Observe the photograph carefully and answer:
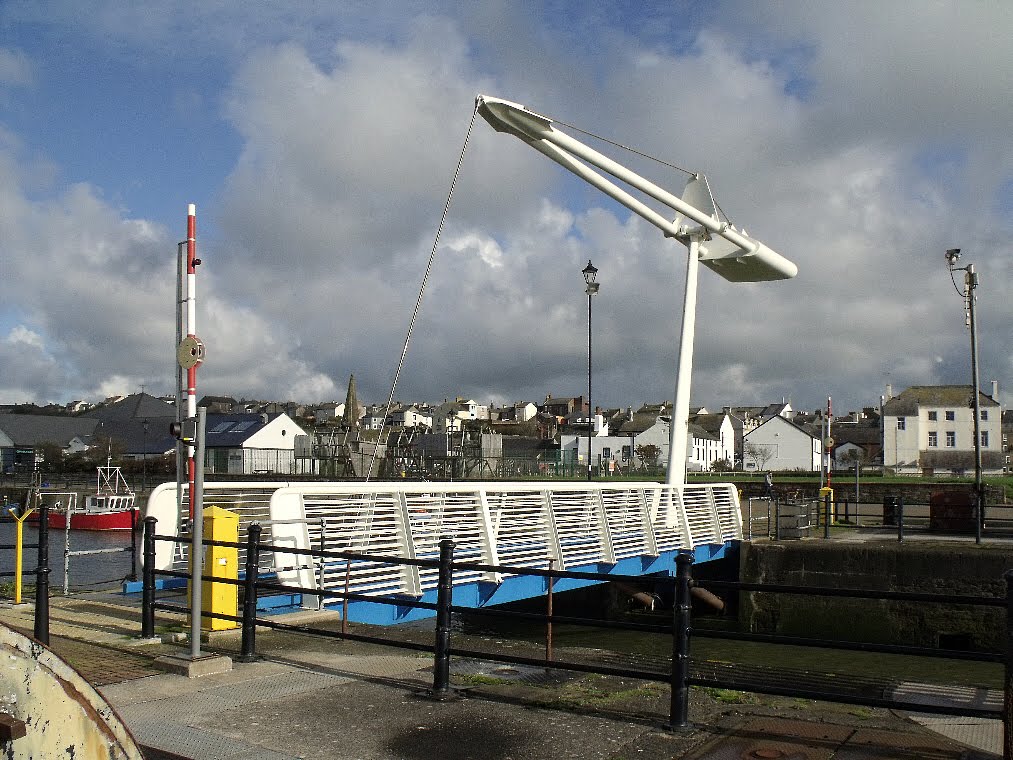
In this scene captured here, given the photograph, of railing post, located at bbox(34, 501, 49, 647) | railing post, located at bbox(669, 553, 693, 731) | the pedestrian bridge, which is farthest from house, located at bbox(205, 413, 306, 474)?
railing post, located at bbox(669, 553, 693, 731)

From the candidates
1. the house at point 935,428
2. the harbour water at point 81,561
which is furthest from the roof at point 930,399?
the harbour water at point 81,561

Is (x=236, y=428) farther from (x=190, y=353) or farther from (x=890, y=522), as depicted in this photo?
(x=190, y=353)

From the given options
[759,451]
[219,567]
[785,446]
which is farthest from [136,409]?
[219,567]

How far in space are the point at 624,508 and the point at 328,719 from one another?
12.3 meters

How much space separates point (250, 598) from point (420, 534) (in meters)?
4.74

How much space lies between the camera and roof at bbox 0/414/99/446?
290 feet

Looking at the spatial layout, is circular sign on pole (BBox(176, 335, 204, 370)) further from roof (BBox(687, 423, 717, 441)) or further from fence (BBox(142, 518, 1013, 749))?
roof (BBox(687, 423, 717, 441))

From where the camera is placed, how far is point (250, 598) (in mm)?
7414

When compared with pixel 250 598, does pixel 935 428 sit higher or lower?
higher

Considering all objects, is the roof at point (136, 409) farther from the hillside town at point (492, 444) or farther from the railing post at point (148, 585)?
the railing post at point (148, 585)

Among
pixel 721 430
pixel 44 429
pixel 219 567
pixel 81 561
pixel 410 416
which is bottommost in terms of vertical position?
pixel 81 561

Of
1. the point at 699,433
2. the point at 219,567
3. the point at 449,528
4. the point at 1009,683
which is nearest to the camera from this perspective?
the point at 1009,683

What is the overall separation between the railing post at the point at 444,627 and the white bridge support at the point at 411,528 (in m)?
2.28

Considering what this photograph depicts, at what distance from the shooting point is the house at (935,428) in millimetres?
92062
